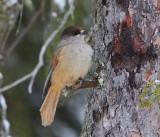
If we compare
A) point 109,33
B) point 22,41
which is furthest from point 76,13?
point 109,33

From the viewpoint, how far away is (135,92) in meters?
4.04

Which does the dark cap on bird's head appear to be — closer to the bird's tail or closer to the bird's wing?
the bird's wing

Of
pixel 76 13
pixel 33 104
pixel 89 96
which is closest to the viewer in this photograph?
pixel 89 96

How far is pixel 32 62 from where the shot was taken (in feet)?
22.1

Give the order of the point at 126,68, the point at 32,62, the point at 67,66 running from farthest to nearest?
the point at 32,62
the point at 67,66
the point at 126,68

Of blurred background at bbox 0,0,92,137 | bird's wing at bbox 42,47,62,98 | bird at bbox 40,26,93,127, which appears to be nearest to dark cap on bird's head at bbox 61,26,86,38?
bird at bbox 40,26,93,127

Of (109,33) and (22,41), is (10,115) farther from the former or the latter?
(109,33)

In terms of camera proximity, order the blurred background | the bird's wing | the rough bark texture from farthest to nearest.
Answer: the blurred background
the bird's wing
the rough bark texture

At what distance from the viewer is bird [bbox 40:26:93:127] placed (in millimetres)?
4535

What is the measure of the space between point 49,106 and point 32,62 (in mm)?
2214

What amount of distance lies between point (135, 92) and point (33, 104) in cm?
272

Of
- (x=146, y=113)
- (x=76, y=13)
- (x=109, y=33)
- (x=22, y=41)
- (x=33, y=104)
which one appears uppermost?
(x=109, y=33)

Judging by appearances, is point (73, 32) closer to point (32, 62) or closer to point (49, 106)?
point (49, 106)

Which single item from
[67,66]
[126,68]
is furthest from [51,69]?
[126,68]
